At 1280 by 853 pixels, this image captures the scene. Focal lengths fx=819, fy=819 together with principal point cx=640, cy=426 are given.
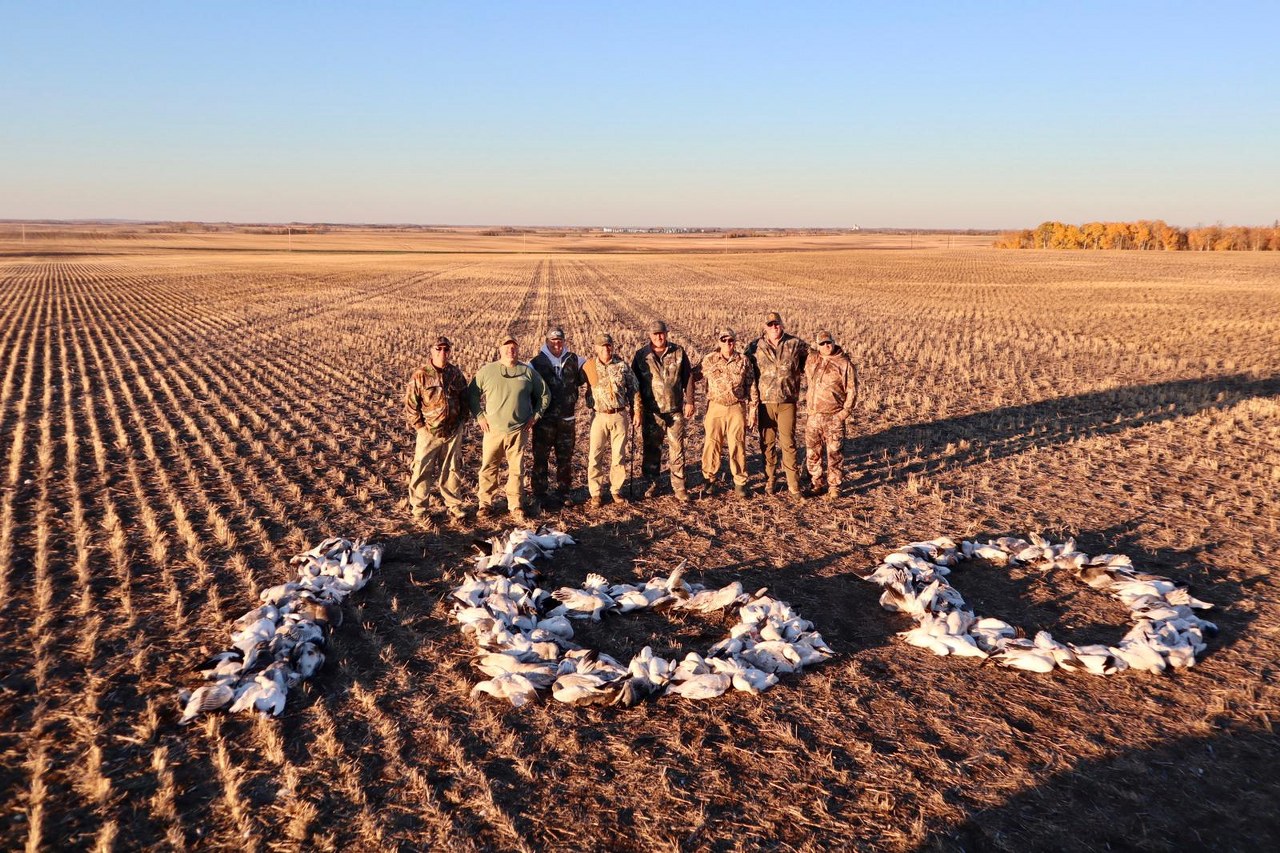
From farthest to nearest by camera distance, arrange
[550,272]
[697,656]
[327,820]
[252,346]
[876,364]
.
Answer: [550,272] → [252,346] → [876,364] → [697,656] → [327,820]

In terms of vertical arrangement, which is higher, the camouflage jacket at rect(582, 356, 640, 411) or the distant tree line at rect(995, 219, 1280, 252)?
the distant tree line at rect(995, 219, 1280, 252)

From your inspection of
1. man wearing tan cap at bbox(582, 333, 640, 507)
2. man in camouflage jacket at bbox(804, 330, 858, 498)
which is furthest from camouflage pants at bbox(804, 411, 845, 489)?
man wearing tan cap at bbox(582, 333, 640, 507)

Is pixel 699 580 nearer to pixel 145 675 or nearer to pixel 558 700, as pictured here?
pixel 558 700

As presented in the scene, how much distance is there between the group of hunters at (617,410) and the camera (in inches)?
328

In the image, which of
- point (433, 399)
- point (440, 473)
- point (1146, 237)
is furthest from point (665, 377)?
point (1146, 237)

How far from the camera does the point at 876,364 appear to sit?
63.2ft

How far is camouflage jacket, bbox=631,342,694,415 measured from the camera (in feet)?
29.3

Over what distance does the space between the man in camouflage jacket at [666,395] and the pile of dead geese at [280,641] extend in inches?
135

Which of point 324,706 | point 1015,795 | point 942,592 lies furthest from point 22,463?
point 1015,795

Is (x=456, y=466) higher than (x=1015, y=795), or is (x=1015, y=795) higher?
(x=456, y=466)

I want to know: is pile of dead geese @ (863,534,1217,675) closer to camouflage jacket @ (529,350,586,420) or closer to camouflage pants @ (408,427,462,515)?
camouflage jacket @ (529,350,586,420)

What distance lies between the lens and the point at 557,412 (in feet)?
29.0

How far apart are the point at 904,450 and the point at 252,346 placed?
688 inches

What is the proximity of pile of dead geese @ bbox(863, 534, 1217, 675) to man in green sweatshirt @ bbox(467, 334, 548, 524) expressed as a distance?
3630mm
